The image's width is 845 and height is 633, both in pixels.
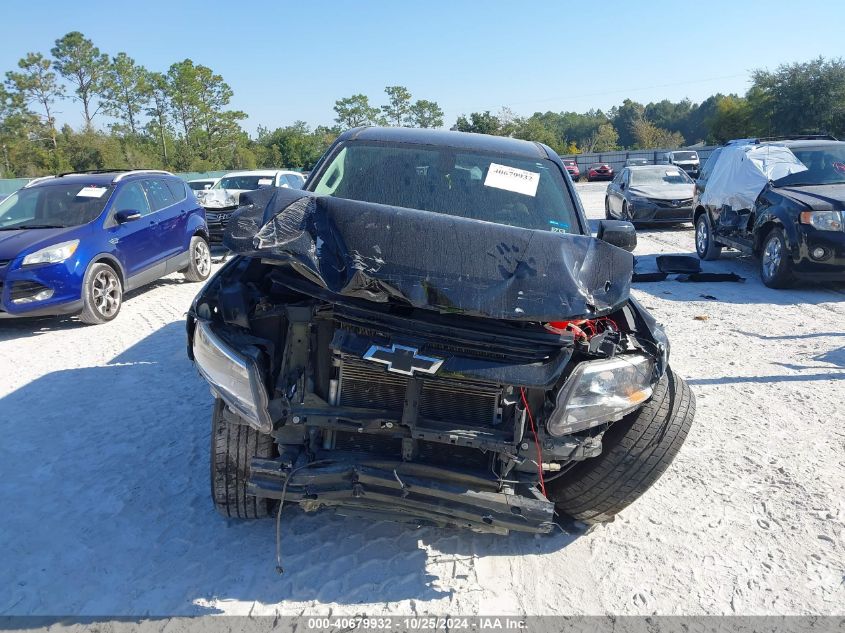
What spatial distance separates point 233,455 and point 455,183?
2123 millimetres

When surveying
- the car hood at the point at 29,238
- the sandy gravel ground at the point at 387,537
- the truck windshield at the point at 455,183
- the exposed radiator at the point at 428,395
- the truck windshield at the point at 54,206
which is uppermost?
the truck windshield at the point at 455,183

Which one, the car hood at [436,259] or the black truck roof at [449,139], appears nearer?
the car hood at [436,259]

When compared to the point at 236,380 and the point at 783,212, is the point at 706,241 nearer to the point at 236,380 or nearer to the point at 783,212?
the point at 783,212

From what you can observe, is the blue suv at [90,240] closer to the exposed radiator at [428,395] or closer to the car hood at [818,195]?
the exposed radiator at [428,395]

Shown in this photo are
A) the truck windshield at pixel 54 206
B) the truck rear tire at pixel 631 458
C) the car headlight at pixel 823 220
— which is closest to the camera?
the truck rear tire at pixel 631 458

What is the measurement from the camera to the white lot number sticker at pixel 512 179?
4.04 m

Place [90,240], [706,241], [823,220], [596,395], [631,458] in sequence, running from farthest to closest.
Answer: [706,241]
[823,220]
[90,240]
[631,458]
[596,395]

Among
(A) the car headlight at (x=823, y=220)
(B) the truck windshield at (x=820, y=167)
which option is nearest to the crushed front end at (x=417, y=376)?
(A) the car headlight at (x=823, y=220)

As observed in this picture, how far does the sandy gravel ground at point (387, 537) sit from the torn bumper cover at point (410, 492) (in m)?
0.41

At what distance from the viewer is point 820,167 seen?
9375 millimetres

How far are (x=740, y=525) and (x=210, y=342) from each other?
2.84 metres

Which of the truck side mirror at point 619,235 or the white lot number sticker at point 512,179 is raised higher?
the white lot number sticker at point 512,179

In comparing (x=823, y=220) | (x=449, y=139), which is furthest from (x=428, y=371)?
(x=823, y=220)

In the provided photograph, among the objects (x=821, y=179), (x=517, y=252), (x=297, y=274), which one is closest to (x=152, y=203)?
(x=297, y=274)
